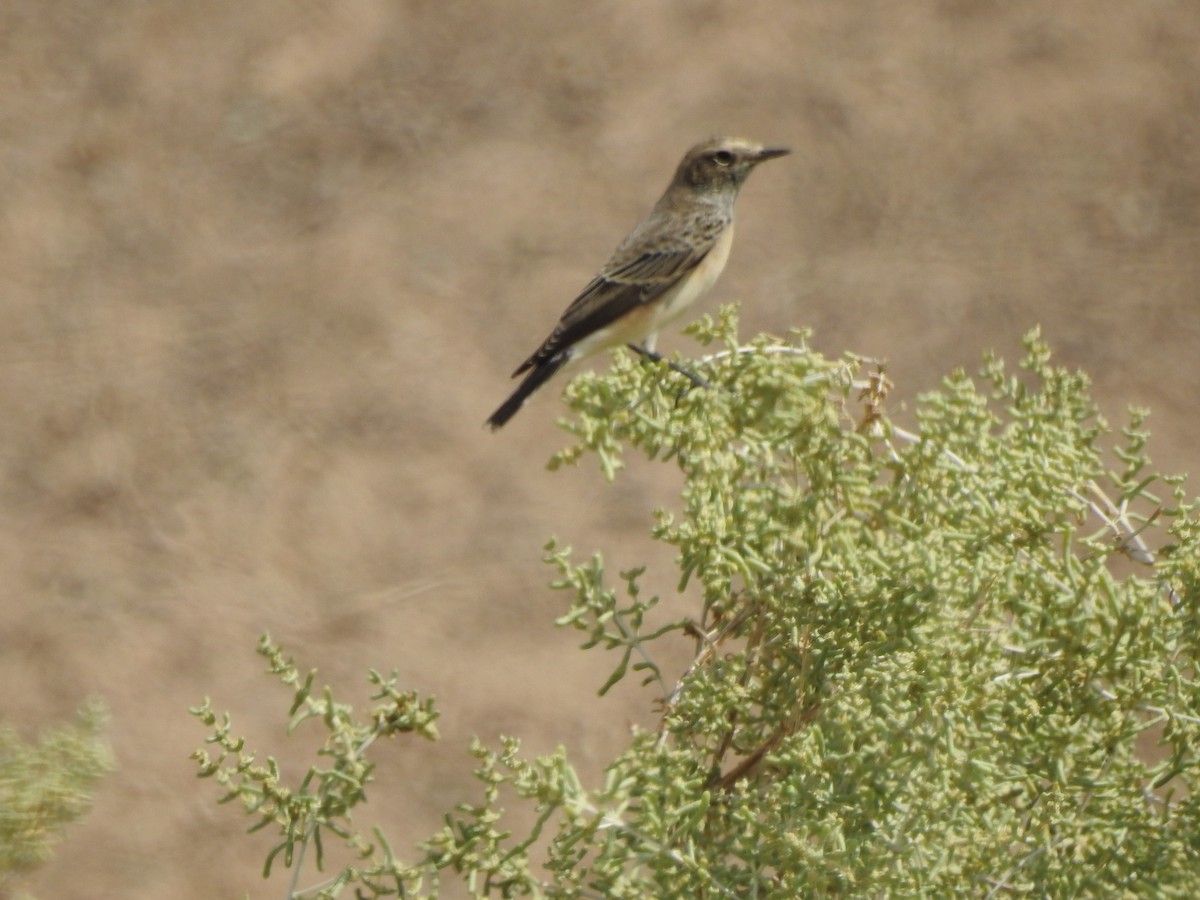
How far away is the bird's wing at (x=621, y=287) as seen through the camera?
97.0 inches

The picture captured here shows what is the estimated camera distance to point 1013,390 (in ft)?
4.68

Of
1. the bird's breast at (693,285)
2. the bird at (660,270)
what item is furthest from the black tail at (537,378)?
the bird's breast at (693,285)

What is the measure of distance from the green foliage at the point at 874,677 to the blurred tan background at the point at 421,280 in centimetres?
235

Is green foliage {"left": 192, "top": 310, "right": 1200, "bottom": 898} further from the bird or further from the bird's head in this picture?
the bird's head

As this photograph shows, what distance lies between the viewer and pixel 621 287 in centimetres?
258

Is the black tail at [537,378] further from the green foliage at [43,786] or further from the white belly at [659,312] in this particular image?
the green foliage at [43,786]

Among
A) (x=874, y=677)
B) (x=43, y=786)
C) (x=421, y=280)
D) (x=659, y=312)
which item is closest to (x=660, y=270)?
(x=659, y=312)

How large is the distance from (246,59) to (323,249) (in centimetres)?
49

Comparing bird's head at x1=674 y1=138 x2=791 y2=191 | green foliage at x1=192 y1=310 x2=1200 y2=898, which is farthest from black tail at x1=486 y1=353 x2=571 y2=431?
green foliage at x1=192 y1=310 x2=1200 y2=898

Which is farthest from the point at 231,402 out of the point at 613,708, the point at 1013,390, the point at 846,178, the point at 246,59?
the point at 1013,390

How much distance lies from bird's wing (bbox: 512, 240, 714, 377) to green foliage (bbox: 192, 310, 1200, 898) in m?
1.08

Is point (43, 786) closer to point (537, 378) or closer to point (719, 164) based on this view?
point (537, 378)

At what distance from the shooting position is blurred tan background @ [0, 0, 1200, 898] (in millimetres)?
3639

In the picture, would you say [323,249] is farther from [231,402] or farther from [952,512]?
[952,512]
